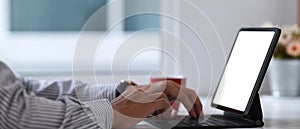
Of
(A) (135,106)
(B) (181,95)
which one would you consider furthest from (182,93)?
(A) (135,106)

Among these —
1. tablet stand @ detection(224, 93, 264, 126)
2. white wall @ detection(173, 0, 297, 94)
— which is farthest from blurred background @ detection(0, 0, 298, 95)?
tablet stand @ detection(224, 93, 264, 126)

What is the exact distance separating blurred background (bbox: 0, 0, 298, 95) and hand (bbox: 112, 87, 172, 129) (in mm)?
90

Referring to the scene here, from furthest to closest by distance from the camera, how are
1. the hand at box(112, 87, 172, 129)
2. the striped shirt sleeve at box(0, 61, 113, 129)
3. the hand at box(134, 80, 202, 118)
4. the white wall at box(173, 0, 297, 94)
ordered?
the white wall at box(173, 0, 297, 94) → the hand at box(134, 80, 202, 118) → the hand at box(112, 87, 172, 129) → the striped shirt sleeve at box(0, 61, 113, 129)

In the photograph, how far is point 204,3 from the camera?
2369 millimetres

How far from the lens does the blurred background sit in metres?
1.32

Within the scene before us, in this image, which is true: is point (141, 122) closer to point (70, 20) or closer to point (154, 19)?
point (154, 19)

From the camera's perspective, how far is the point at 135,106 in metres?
1.21

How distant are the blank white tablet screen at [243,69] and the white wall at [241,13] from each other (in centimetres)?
86

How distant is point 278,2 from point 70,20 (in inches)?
67.2

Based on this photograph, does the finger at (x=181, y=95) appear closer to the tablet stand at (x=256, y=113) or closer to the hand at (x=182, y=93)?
the hand at (x=182, y=93)

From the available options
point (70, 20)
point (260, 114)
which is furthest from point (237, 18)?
point (70, 20)

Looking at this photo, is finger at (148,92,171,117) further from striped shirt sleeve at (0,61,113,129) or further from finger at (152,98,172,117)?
striped shirt sleeve at (0,61,113,129)

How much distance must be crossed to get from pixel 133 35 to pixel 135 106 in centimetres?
15

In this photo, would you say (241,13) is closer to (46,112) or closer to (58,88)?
(58,88)
